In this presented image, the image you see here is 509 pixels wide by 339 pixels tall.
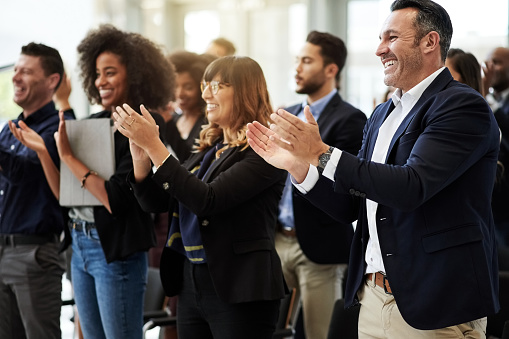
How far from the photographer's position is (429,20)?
1872mm

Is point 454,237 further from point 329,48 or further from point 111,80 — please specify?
point 329,48

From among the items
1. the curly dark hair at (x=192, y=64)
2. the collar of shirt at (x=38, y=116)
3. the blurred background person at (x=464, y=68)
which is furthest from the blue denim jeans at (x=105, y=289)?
the blurred background person at (x=464, y=68)

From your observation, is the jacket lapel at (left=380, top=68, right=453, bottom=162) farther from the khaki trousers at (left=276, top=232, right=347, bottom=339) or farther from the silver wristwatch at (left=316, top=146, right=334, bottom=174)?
the khaki trousers at (left=276, top=232, right=347, bottom=339)

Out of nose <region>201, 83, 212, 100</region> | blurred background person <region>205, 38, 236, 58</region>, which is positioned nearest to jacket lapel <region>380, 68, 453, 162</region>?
nose <region>201, 83, 212, 100</region>

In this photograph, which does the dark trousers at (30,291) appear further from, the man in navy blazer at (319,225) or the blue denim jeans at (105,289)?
the man in navy blazer at (319,225)

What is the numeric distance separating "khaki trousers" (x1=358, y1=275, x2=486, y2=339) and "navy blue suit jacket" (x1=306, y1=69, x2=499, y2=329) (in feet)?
0.23

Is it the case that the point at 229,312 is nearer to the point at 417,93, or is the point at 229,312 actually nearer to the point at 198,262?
the point at 198,262

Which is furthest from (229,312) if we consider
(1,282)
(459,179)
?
(1,282)

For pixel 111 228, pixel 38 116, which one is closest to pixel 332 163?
pixel 111 228

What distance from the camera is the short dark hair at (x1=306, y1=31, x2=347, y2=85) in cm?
367

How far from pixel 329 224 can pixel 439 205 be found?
153cm

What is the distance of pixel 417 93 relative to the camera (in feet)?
6.15

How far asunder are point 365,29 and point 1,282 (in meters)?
4.36

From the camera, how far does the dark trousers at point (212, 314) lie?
221 centimetres
